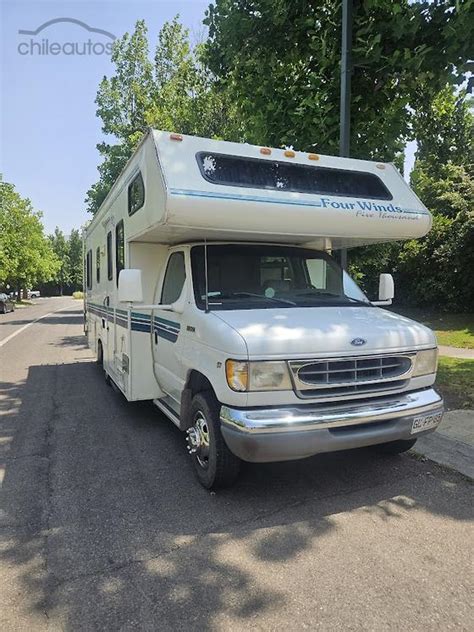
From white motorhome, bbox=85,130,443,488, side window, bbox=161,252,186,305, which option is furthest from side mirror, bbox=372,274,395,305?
side window, bbox=161,252,186,305

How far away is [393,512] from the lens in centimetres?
383

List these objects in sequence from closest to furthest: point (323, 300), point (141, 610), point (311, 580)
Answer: point (141, 610)
point (311, 580)
point (323, 300)

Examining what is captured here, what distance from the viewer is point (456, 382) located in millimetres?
7793

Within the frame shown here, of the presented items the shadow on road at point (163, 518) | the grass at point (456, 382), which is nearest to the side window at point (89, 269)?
the shadow on road at point (163, 518)

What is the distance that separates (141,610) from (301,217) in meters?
3.31

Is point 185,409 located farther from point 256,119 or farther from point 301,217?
point 256,119

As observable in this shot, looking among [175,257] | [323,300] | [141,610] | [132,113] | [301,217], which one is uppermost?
[132,113]

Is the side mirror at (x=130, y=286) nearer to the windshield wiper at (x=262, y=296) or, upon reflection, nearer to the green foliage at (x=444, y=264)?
the windshield wiper at (x=262, y=296)

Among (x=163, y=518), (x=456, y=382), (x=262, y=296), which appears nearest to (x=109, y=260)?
(x=262, y=296)

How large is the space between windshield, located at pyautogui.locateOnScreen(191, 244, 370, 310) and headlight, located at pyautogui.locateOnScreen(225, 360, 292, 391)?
0.90 metres

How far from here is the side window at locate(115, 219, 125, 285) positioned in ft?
20.4

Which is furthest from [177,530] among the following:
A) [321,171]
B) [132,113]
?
[132,113]

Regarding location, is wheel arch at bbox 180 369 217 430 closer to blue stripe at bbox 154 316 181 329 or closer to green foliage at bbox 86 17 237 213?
blue stripe at bbox 154 316 181 329

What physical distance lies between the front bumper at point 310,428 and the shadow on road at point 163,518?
0.54 metres
